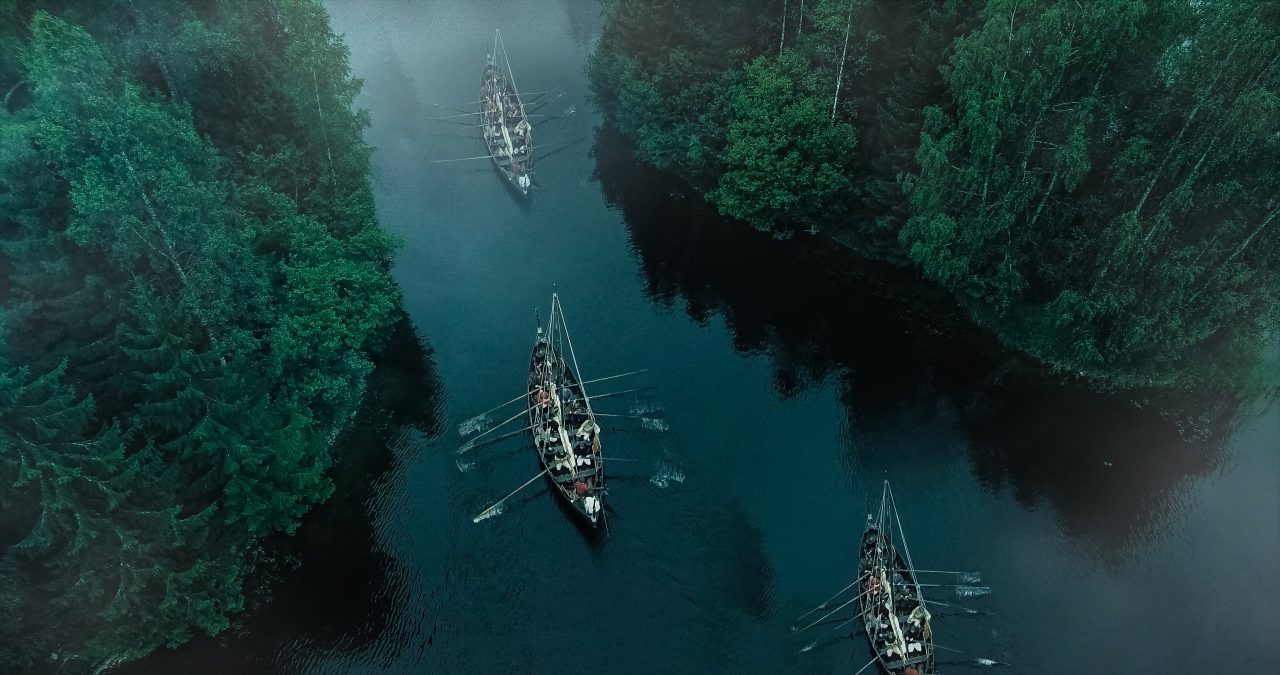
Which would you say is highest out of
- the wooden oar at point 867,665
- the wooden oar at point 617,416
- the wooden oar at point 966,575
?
the wooden oar at point 617,416

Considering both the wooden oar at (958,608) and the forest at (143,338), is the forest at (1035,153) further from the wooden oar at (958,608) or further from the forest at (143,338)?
the forest at (143,338)

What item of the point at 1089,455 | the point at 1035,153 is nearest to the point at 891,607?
the point at 1089,455

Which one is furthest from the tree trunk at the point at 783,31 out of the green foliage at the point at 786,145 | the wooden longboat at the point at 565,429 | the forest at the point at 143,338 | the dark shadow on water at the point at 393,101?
the forest at the point at 143,338

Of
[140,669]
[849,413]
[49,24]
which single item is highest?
[49,24]

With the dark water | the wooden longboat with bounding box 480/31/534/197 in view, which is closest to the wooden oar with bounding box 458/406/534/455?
the dark water

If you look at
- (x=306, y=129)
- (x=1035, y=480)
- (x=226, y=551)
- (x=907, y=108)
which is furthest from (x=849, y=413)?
(x=306, y=129)

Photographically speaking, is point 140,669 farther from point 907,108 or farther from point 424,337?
point 907,108
